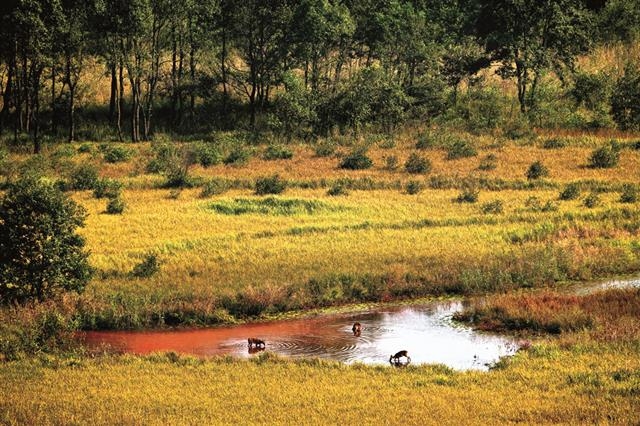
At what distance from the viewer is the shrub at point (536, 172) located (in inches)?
2125

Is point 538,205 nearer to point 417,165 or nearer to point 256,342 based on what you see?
point 417,165

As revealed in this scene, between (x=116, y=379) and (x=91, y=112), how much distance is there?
2307 inches

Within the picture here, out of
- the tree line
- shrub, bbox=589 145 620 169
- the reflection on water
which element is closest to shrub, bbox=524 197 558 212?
shrub, bbox=589 145 620 169

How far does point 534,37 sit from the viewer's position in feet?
252

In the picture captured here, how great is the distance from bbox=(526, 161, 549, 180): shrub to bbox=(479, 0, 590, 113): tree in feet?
69.5

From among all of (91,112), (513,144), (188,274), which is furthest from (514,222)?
(91,112)

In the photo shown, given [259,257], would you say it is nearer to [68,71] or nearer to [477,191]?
[477,191]

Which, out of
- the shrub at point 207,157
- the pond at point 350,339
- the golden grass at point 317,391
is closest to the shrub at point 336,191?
the shrub at point 207,157

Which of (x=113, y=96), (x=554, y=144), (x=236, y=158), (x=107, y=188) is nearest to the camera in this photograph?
(x=107, y=188)

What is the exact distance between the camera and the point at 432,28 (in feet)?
286

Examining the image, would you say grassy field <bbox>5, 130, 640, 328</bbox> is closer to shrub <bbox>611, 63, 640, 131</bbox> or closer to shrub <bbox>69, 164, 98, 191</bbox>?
shrub <bbox>69, 164, 98, 191</bbox>

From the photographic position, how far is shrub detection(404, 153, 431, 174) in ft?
188

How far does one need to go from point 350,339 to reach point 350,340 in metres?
0.11

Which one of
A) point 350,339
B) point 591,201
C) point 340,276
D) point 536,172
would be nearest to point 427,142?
point 536,172
